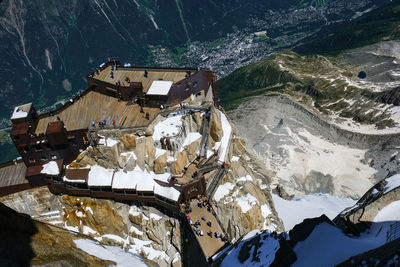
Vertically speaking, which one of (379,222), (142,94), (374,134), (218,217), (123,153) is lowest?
(374,134)

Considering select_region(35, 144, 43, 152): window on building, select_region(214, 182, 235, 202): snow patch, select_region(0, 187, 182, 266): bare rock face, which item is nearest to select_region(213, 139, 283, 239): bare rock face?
select_region(214, 182, 235, 202): snow patch

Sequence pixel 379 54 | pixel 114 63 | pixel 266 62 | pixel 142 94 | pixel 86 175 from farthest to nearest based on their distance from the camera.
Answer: pixel 266 62
pixel 379 54
pixel 114 63
pixel 142 94
pixel 86 175

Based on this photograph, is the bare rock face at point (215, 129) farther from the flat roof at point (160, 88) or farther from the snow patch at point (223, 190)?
the flat roof at point (160, 88)

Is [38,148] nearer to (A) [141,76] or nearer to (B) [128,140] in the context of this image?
(B) [128,140]

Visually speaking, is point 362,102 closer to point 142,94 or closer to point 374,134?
point 374,134

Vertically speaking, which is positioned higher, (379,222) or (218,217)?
(379,222)

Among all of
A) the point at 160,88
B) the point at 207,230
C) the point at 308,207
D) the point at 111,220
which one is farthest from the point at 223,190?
the point at 308,207

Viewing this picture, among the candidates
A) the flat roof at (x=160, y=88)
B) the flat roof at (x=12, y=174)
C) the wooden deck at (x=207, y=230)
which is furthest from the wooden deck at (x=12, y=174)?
the wooden deck at (x=207, y=230)

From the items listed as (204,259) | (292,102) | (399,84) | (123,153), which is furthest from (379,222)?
(399,84)
